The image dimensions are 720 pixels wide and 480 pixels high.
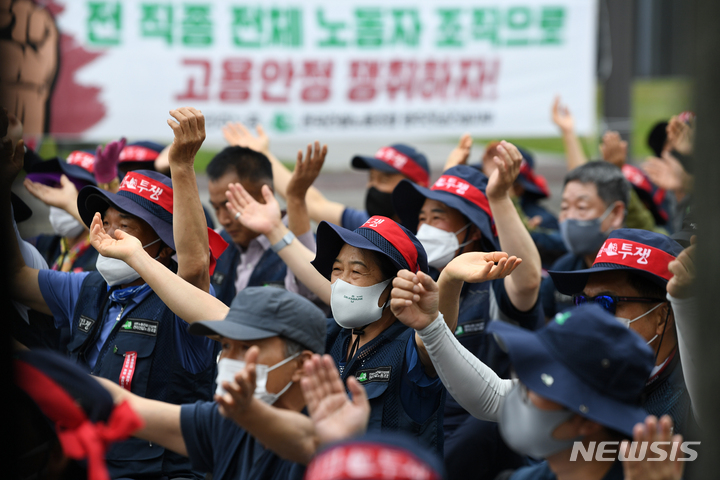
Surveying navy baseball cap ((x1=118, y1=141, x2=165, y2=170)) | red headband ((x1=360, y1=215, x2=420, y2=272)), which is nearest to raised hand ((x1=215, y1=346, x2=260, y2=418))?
red headband ((x1=360, y1=215, x2=420, y2=272))

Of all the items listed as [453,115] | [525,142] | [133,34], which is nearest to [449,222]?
[453,115]

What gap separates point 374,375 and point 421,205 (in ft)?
5.48

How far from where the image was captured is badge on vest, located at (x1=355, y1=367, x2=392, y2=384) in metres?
2.87

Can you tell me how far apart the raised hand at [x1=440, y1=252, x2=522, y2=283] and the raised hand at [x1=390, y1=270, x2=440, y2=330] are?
10.5 inches

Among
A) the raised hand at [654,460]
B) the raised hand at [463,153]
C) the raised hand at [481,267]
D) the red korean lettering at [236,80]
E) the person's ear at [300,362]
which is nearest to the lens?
the raised hand at [654,460]

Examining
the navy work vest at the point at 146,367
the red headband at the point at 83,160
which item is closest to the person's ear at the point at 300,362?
the navy work vest at the point at 146,367

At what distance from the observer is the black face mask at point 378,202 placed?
518cm

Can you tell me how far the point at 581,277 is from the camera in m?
3.15

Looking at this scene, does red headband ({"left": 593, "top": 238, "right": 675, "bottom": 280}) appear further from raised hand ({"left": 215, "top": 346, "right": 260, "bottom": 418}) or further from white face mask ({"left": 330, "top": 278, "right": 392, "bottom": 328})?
raised hand ({"left": 215, "top": 346, "right": 260, "bottom": 418})

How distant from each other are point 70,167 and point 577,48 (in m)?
4.77

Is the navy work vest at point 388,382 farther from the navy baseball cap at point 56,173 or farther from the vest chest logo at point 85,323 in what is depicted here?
the navy baseball cap at point 56,173

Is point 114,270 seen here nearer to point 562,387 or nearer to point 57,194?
point 57,194

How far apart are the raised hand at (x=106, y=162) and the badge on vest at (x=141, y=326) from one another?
1.71m

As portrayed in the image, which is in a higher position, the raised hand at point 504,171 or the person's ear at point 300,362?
the raised hand at point 504,171
